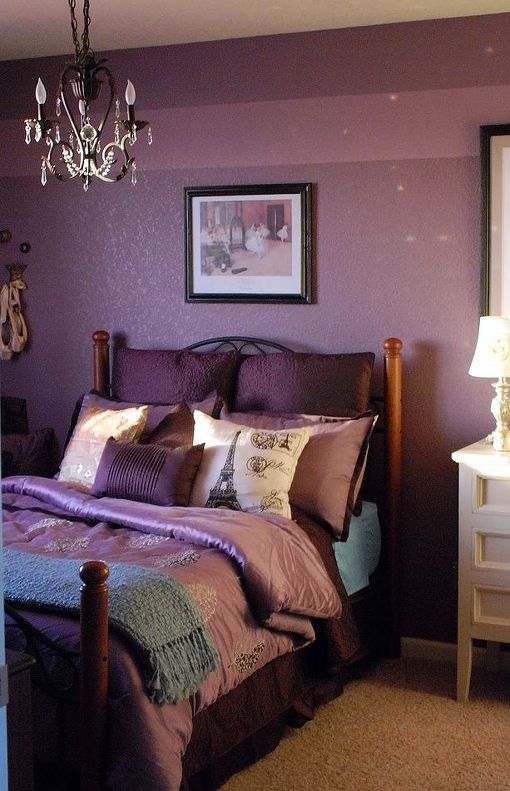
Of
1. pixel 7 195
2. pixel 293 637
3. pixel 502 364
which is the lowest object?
pixel 293 637

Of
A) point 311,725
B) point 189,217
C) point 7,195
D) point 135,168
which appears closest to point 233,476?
point 311,725

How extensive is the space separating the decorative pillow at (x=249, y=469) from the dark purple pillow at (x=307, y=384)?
0.31m

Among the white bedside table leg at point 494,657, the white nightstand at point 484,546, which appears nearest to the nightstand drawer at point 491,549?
the white nightstand at point 484,546

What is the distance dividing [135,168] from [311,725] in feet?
8.03

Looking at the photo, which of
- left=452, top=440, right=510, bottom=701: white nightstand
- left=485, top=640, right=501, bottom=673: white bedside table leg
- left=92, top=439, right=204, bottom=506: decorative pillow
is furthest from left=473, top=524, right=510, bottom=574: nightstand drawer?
left=92, top=439, right=204, bottom=506: decorative pillow

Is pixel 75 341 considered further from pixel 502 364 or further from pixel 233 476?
pixel 502 364

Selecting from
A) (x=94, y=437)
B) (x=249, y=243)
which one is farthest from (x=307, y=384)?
(x=94, y=437)

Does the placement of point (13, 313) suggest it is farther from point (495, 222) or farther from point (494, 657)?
point (494, 657)

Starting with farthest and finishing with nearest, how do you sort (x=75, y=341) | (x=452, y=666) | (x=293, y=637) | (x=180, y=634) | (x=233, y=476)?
Result: (x=75, y=341) < (x=452, y=666) < (x=233, y=476) < (x=293, y=637) < (x=180, y=634)

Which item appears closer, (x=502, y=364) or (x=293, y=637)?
(x=293, y=637)

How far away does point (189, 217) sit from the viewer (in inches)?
171

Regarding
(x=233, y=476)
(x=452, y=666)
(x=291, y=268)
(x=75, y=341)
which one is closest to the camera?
(x=233, y=476)

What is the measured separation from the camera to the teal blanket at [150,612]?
2457 mm

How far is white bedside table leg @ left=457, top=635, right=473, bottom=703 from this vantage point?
351cm
